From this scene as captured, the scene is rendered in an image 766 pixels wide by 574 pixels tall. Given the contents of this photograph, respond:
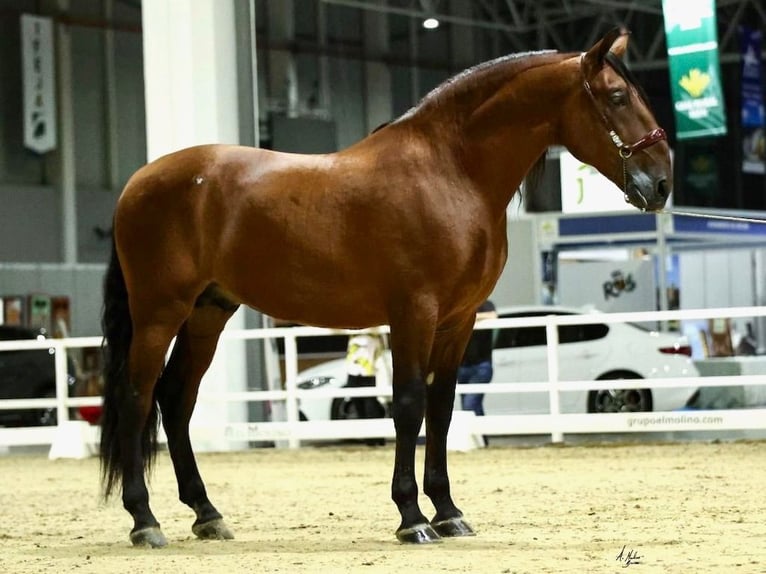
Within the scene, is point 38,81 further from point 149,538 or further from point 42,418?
point 149,538

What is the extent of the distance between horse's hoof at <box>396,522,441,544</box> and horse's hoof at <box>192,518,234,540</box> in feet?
3.26

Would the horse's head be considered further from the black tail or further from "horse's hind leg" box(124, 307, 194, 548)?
the black tail

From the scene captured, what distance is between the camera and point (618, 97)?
5.65 m

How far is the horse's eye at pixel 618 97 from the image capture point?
5648 mm

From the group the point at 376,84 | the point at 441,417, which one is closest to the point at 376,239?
the point at 441,417

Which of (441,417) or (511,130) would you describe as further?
(441,417)

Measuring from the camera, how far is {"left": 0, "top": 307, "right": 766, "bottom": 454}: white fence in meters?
11.4

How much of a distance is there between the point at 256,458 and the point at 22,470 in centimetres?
214

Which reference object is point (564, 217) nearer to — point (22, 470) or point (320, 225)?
point (22, 470)

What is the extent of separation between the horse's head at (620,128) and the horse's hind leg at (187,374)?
2.07 metres

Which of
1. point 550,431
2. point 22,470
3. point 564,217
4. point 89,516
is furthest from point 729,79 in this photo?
point 89,516

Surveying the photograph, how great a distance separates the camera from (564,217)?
1744 centimetres

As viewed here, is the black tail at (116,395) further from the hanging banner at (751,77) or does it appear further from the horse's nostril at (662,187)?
the hanging banner at (751,77)

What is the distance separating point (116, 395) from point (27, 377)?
1146cm
